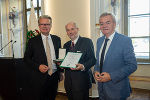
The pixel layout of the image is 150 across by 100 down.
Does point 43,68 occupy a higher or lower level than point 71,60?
lower

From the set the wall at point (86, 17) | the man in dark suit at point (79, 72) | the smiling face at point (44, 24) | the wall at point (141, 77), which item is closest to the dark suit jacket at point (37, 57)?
the smiling face at point (44, 24)

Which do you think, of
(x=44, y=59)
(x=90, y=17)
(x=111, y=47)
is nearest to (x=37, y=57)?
(x=44, y=59)

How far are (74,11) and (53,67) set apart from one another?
2379mm

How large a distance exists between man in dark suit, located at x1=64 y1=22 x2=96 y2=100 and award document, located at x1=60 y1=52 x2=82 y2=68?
0.12m

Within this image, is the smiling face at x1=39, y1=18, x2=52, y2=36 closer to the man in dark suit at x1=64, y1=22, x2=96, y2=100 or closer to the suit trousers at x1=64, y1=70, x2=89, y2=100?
the man in dark suit at x1=64, y1=22, x2=96, y2=100

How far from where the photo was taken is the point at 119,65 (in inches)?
62.5

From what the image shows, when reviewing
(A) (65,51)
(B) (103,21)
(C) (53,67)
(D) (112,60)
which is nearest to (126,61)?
(D) (112,60)

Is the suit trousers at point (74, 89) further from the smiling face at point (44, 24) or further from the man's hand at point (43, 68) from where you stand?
the smiling face at point (44, 24)

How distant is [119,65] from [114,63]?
52 mm

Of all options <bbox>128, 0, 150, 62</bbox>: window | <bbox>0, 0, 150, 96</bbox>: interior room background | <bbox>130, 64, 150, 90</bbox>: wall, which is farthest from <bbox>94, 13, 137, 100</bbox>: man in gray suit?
<bbox>128, 0, 150, 62</bbox>: window

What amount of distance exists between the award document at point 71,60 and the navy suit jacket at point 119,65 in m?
0.40

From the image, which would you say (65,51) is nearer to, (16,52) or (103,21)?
(103,21)

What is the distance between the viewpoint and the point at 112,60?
5.20ft

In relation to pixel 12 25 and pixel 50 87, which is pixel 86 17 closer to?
pixel 50 87
